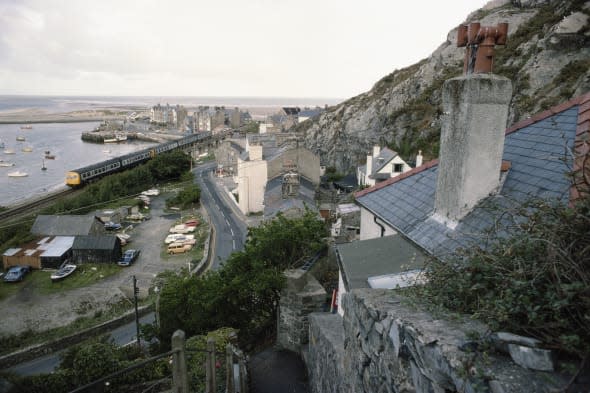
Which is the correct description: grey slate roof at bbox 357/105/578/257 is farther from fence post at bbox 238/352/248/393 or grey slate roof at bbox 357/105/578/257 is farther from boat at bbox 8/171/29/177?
boat at bbox 8/171/29/177

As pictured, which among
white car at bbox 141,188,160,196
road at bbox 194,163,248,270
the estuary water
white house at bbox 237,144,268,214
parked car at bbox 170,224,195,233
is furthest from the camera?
the estuary water

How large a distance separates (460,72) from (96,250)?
148ft

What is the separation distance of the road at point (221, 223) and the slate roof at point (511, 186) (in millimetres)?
12330

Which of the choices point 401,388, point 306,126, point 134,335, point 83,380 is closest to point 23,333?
point 134,335

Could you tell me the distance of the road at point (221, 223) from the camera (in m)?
30.9

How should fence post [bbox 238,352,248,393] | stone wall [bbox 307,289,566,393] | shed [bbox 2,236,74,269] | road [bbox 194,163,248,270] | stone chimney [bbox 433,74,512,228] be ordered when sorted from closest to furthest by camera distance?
stone wall [bbox 307,289,566,393]
stone chimney [bbox 433,74,512,228]
fence post [bbox 238,352,248,393]
shed [bbox 2,236,74,269]
road [bbox 194,163,248,270]

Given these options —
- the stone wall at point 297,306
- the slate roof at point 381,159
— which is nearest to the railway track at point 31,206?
the slate roof at point 381,159

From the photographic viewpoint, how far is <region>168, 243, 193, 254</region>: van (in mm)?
32000

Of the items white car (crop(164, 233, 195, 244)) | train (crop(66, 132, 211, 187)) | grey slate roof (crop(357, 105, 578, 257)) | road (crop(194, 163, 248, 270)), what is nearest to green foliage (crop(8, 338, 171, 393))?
grey slate roof (crop(357, 105, 578, 257))

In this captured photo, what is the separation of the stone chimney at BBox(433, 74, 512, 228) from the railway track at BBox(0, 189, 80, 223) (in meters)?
47.7

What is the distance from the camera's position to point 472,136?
7.36m

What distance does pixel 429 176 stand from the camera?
1061cm

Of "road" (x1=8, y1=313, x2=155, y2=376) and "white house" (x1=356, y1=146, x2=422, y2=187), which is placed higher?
"white house" (x1=356, y1=146, x2=422, y2=187)

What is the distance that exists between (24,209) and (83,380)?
144 ft
